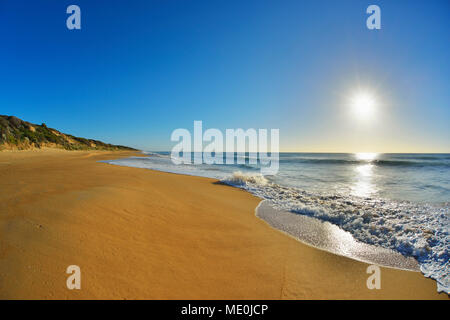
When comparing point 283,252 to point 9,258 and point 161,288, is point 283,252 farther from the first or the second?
point 9,258

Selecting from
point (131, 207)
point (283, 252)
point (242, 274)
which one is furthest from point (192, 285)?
point (131, 207)

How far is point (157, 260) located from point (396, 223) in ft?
17.9

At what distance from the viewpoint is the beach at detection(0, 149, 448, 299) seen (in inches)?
81.5

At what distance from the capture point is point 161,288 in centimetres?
215

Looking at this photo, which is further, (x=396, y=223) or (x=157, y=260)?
(x=396, y=223)

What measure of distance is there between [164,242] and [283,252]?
2088mm

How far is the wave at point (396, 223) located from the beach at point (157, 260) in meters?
0.67

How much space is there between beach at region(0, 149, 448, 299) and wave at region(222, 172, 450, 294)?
0.67 metres

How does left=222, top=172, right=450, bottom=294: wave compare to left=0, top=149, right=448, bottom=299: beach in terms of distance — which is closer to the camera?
left=0, top=149, right=448, bottom=299: beach

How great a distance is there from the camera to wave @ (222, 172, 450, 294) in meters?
3.11

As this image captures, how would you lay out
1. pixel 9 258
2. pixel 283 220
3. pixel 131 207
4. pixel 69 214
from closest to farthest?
pixel 9 258, pixel 69 214, pixel 131 207, pixel 283 220

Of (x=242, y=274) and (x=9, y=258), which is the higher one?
(x=9, y=258)

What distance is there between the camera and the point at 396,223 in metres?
4.39

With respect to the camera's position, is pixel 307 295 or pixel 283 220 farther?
pixel 283 220
